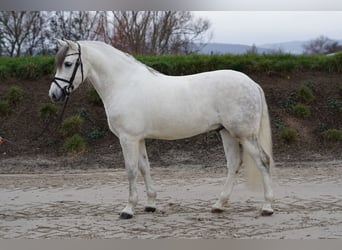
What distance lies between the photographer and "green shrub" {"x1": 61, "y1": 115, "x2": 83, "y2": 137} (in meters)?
9.45

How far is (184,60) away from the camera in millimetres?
11266

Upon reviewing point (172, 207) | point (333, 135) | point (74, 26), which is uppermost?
point (74, 26)

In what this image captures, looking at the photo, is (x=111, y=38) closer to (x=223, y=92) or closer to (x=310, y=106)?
(x=310, y=106)

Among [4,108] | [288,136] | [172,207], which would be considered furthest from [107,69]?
[4,108]

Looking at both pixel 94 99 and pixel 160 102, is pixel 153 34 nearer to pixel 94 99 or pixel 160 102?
pixel 94 99

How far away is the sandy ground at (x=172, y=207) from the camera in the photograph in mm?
3832

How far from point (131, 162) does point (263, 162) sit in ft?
4.34

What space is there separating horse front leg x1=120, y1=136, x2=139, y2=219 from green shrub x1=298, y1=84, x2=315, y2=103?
7278 millimetres

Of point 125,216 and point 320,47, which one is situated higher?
point 320,47

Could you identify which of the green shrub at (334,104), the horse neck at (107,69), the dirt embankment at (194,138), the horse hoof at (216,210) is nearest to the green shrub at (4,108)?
the dirt embankment at (194,138)

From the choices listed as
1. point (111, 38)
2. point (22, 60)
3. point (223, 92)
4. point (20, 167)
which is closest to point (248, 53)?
point (111, 38)

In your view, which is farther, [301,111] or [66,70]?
[301,111]

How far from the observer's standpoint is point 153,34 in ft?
34.4

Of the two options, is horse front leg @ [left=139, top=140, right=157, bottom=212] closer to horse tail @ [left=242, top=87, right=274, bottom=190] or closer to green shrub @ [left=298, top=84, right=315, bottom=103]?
horse tail @ [left=242, top=87, right=274, bottom=190]
